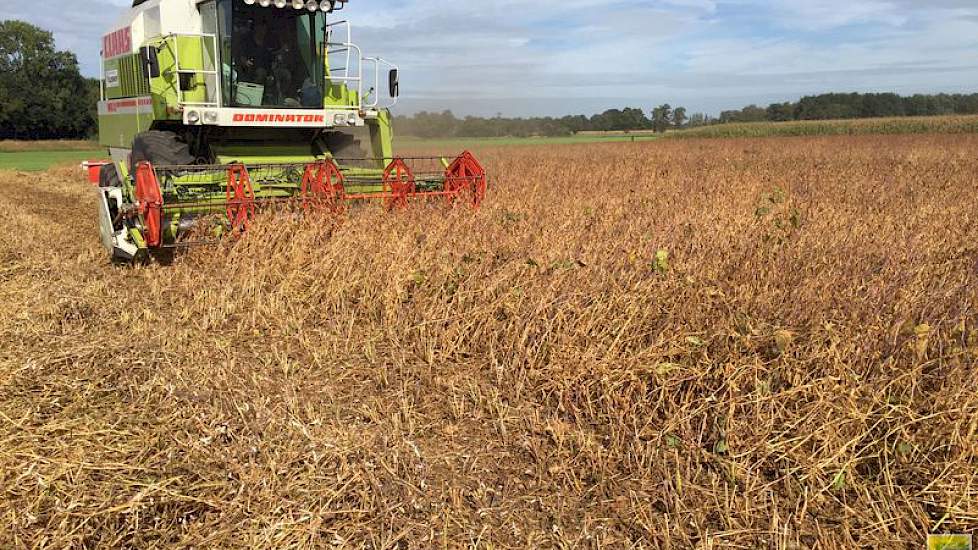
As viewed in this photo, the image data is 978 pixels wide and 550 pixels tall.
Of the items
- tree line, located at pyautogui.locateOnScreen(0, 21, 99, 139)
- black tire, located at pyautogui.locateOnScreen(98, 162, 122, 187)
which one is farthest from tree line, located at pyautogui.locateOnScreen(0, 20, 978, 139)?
black tire, located at pyautogui.locateOnScreen(98, 162, 122, 187)

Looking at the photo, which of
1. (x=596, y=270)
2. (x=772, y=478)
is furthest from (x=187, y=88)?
(x=772, y=478)

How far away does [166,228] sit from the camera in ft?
19.1

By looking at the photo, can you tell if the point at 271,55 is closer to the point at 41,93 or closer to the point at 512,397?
the point at 512,397

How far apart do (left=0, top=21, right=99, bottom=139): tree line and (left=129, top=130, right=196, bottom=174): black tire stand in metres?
39.7

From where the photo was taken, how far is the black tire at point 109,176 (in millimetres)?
8416

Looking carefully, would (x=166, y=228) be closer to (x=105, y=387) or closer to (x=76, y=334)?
(x=76, y=334)

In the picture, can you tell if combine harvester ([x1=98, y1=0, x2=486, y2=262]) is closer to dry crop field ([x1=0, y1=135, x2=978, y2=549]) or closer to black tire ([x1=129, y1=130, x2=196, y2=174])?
black tire ([x1=129, y1=130, x2=196, y2=174])

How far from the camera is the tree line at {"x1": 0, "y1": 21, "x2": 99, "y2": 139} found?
4522 centimetres

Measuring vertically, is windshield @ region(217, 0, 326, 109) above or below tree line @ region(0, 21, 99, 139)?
below

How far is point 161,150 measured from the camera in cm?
716

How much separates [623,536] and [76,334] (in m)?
3.29

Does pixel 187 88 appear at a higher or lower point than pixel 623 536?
higher

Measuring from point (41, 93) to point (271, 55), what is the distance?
161ft

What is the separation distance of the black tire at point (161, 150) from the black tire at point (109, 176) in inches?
46.3
